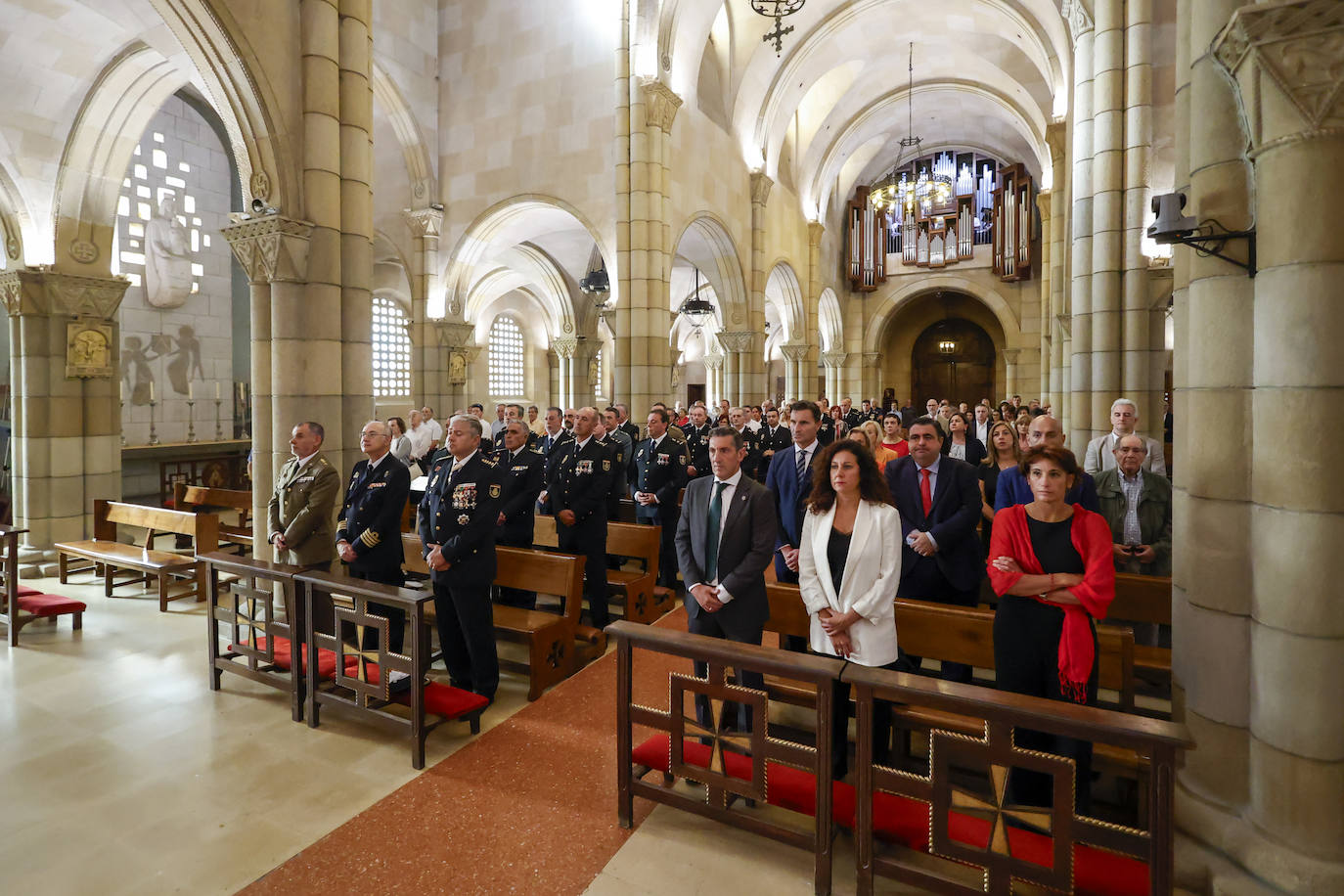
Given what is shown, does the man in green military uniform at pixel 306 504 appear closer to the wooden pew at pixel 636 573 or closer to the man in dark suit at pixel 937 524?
the wooden pew at pixel 636 573

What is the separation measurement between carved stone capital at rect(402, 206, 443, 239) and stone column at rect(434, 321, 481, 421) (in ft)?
5.50

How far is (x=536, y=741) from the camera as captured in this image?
384cm

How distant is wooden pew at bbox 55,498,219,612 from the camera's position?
6281 millimetres

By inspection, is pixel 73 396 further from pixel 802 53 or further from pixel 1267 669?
pixel 802 53

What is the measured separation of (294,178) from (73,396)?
14.9 feet

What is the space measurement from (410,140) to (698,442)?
8.99 m

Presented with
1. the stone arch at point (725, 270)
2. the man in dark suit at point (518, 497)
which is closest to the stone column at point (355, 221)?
the man in dark suit at point (518, 497)

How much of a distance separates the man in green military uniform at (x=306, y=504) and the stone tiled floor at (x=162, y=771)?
0.87 m

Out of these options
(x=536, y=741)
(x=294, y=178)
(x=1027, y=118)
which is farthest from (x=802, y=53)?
(x=536, y=741)

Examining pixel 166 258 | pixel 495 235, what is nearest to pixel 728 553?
pixel 495 235

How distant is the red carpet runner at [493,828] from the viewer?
8.93 feet

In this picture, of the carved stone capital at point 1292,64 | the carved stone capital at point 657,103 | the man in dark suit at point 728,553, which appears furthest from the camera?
the carved stone capital at point 657,103

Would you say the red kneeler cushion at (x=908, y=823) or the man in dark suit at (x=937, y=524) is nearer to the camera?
the red kneeler cushion at (x=908, y=823)

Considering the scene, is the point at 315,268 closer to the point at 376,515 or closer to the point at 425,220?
the point at 376,515
